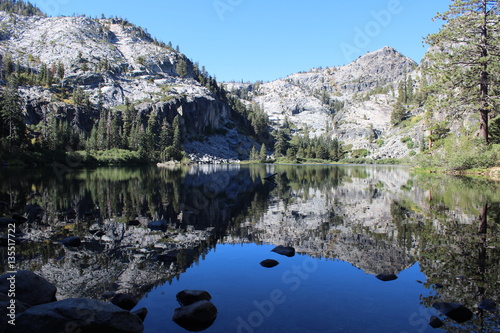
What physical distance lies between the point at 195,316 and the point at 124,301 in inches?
89.2

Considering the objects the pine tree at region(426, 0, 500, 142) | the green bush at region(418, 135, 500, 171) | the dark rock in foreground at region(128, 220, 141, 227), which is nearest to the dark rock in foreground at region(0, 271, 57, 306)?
the dark rock in foreground at region(128, 220, 141, 227)

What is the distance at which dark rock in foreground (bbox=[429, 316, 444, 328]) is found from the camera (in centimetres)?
734

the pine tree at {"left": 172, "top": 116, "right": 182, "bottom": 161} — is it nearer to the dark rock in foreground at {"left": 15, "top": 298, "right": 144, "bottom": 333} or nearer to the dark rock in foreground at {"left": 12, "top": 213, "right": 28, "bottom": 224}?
the dark rock in foreground at {"left": 12, "top": 213, "right": 28, "bottom": 224}

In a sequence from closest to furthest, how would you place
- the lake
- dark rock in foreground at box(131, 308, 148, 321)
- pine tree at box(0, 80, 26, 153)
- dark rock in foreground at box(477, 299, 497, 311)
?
dark rock in foreground at box(131, 308, 148, 321) → dark rock in foreground at box(477, 299, 497, 311) → the lake → pine tree at box(0, 80, 26, 153)

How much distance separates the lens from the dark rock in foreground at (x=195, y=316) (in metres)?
7.44

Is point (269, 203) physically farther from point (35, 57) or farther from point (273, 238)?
point (35, 57)

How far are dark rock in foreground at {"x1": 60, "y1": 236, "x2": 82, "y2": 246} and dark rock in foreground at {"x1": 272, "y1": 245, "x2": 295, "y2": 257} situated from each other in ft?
29.3

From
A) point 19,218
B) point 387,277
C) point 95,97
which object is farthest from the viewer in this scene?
point 95,97

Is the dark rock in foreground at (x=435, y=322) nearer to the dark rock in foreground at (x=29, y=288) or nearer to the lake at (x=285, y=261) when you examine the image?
the lake at (x=285, y=261)

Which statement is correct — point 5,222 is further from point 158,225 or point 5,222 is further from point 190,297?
point 190,297

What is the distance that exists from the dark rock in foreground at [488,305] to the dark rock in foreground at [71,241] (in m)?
15.0

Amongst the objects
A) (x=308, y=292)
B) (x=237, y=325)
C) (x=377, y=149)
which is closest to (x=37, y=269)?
(x=237, y=325)

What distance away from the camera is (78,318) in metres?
6.44

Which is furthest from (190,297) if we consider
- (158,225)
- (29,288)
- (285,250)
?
(158,225)
